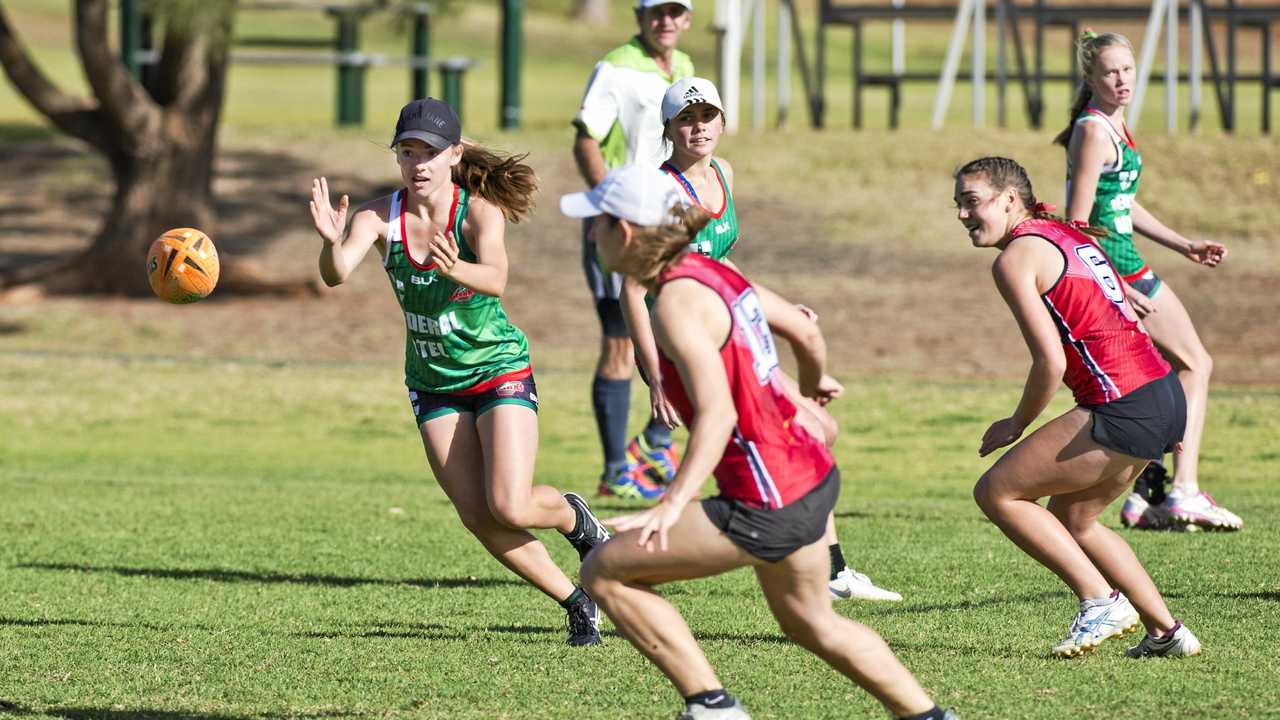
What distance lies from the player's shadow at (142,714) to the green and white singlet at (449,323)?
1.40m

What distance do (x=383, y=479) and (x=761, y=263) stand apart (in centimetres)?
1018

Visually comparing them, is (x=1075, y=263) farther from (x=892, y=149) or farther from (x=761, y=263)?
(x=892, y=149)

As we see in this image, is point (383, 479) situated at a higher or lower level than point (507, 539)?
lower

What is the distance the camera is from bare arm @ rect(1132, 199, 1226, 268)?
8219mm

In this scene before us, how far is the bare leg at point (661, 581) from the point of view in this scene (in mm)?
4715

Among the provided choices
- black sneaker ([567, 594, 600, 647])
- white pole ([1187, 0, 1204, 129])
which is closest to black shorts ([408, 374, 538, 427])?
black sneaker ([567, 594, 600, 647])

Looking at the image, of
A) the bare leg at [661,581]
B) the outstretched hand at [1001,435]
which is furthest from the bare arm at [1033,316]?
the bare leg at [661,581]

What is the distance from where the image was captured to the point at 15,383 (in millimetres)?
16062

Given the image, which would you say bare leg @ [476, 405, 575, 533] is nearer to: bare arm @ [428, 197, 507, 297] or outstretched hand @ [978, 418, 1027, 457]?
bare arm @ [428, 197, 507, 297]

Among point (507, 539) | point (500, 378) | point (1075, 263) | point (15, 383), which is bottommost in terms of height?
point (15, 383)

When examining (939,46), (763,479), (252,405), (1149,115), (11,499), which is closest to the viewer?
(763,479)

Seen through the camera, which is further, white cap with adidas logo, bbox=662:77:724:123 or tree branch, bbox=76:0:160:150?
tree branch, bbox=76:0:160:150

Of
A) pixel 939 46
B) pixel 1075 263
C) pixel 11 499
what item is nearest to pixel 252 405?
pixel 11 499

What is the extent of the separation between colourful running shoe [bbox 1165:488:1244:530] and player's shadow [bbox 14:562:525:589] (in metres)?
3.25
